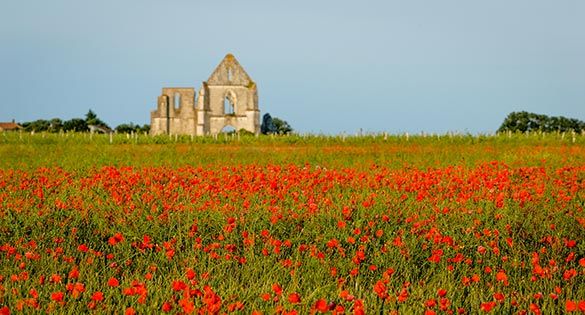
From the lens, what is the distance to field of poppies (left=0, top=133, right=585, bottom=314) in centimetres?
426

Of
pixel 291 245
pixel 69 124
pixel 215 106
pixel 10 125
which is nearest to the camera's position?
pixel 291 245

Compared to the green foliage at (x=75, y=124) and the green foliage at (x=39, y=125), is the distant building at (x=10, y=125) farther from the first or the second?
the green foliage at (x=75, y=124)

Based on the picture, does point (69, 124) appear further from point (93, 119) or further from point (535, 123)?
point (535, 123)

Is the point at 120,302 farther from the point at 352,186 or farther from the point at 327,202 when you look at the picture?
the point at 352,186

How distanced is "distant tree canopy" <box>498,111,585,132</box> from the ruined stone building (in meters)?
26.2

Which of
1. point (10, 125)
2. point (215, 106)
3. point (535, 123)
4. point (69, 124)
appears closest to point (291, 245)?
point (215, 106)

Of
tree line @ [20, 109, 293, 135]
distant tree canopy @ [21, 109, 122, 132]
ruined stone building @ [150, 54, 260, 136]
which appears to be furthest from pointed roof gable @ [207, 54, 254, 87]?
distant tree canopy @ [21, 109, 122, 132]

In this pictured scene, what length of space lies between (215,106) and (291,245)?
5389 centimetres

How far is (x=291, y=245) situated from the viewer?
6.49 m

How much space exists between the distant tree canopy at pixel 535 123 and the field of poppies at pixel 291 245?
2147 inches

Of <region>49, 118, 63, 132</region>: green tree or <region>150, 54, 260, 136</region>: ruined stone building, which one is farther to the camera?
<region>49, 118, 63, 132</region>: green tree

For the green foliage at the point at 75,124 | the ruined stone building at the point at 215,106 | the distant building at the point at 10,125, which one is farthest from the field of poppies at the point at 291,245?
the distant building at the point at 10,125

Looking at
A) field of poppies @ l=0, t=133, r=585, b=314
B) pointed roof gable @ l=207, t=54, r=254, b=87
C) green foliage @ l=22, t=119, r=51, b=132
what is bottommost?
field of poppies @ l=0, t=133, r=585, b=314

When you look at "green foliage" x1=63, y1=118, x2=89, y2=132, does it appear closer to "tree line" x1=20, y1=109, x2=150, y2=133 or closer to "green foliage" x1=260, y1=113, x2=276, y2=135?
"tree line" x1=20, y1=109, x2=150, y2=133
